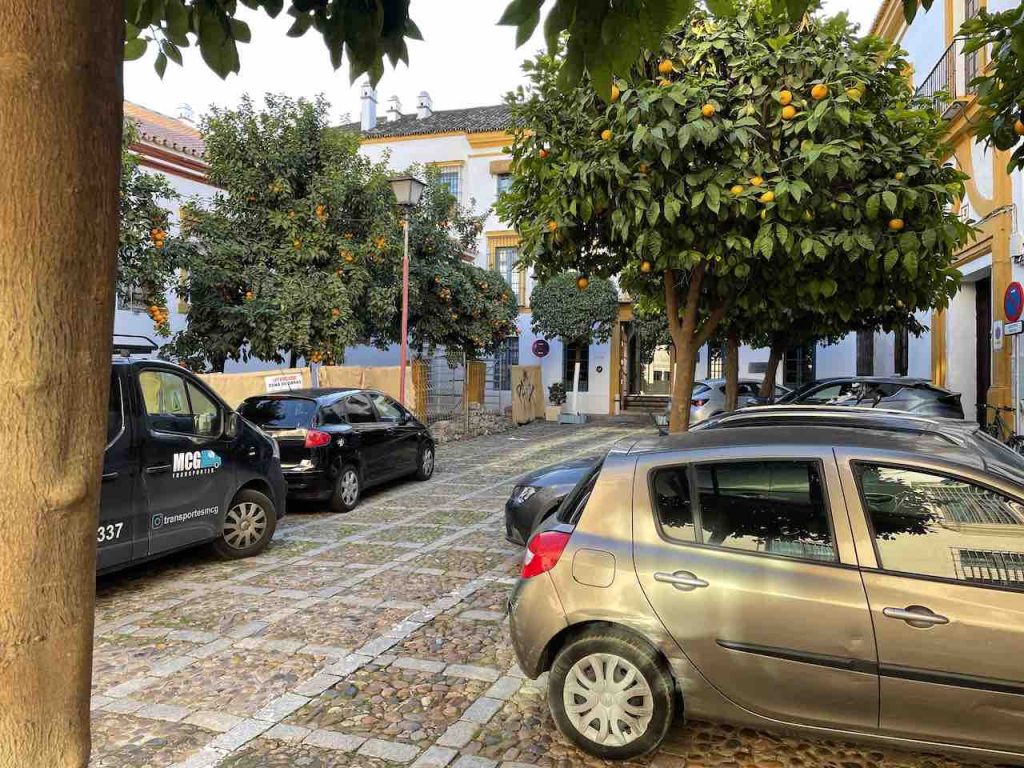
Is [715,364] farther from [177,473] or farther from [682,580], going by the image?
[682,580]

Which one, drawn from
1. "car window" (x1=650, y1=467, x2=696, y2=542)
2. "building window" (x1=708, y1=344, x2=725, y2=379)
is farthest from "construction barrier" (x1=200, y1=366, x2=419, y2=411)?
"building window" (x1=708, y1=344, x2=725, y2=379)

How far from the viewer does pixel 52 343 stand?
1.32m

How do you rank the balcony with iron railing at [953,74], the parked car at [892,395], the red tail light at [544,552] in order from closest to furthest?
the red tail light at [544,552], the parked car at [892,395], the balcony with iron railing at [953,74]

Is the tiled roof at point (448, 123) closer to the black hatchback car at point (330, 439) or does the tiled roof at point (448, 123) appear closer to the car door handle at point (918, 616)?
the black hatchback car at point (330, 439)

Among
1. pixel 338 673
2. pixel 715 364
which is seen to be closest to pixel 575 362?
pixel 715 364

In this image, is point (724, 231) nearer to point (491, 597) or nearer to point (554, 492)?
point (554, 492)

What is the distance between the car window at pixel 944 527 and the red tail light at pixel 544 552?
1366mm

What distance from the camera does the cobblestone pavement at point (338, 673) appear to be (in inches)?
138

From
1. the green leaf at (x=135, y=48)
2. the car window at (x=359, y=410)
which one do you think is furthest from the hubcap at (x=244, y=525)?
the green leaf at (x=135, y=48)

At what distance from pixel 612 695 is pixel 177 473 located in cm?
448

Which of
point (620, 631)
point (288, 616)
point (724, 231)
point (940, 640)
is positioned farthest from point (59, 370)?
point (724, 231)

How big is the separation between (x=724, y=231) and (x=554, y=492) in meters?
2.85

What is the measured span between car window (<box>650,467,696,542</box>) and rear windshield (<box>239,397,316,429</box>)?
6669mm

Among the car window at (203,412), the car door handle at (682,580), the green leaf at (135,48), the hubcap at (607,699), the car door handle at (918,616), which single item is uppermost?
the green leaf at (135,48)
